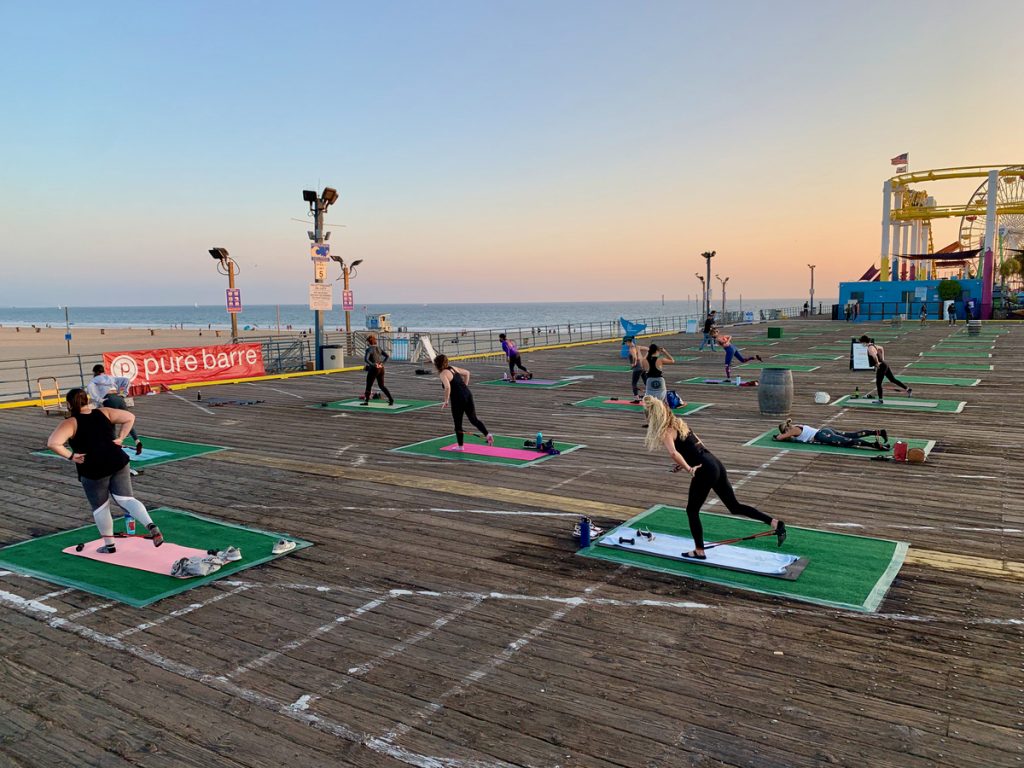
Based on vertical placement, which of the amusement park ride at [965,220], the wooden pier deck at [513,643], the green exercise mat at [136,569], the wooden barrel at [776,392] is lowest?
the wooden pier deck at [513,643]

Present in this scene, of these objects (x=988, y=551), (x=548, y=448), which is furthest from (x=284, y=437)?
(x=988, y=551)

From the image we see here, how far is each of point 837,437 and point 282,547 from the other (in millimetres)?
10452

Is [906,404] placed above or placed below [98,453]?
below

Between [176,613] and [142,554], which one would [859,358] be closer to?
[142,554]

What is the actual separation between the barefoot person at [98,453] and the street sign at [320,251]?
66.9 feet

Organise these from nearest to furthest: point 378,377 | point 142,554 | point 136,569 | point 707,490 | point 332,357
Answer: point 707,490
point 136,569
point 142,554
point 378,377
point 332,357

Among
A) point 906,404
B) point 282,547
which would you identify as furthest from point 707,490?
point 906,404

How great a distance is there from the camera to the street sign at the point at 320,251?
27672 millimetres

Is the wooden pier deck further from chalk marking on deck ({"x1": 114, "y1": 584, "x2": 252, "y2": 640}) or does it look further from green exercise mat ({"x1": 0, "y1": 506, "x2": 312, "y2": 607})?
green exercise mat ({"x1": 0, "y1": 506, "x2": 312, "y2": 607})

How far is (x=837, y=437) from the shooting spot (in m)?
13.6

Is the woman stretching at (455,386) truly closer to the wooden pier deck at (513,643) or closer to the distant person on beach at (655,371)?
the wooden pier deck at (513,643)

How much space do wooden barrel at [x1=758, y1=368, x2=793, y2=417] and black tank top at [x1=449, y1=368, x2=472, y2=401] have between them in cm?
800

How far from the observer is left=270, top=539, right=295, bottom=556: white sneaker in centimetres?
853

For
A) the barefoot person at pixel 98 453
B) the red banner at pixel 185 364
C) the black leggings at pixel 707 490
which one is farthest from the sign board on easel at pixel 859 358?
the barefoot person at pixel 98 453
